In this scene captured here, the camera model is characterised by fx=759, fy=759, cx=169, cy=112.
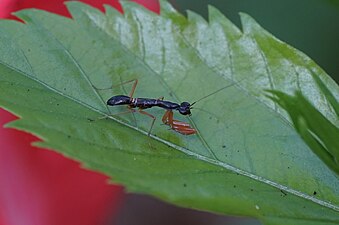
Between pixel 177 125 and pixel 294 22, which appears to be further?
pixel 294 22

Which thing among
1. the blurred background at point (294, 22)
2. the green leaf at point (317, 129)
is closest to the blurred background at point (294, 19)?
the blurred background at point (294, 22)

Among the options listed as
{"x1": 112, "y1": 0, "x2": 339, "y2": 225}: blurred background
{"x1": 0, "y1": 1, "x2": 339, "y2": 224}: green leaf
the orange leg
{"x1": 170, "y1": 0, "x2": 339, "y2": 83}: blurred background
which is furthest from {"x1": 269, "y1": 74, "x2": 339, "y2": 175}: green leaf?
{"x1": 170, "y1": 0, "x2": 339, "y2": 83}: blurred background

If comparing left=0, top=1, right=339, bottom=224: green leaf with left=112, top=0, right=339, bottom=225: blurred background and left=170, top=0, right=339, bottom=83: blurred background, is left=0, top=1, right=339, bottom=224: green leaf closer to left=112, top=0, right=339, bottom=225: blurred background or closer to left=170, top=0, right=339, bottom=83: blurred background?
left=112, top=0, right=339, bottom=225: blurred background

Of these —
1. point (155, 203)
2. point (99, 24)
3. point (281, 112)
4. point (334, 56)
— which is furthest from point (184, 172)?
point (155, 203)

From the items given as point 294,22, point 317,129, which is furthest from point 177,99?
point 294,22

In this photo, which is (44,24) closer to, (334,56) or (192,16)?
(192,16)

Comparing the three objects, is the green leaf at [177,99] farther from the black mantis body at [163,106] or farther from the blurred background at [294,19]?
the blurred background at [294,19]

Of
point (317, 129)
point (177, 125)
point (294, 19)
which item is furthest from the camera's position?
point (294, 19)

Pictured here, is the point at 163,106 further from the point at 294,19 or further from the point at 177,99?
the point at 294,19
